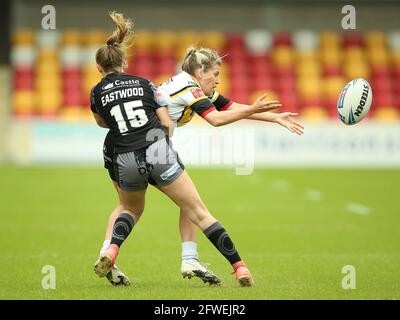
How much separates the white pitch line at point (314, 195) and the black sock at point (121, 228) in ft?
30.5

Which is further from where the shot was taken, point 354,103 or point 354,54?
point 354,54

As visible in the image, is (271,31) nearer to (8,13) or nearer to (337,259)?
(8,13)

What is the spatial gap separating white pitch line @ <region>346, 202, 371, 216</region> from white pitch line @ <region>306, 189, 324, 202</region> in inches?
37.8

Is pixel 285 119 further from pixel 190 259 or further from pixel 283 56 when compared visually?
pixel 283 56

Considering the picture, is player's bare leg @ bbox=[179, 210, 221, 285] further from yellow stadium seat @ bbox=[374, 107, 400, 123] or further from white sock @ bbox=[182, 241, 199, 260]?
yellow stadium seat @ bbox=[374, 107, 400, 123]

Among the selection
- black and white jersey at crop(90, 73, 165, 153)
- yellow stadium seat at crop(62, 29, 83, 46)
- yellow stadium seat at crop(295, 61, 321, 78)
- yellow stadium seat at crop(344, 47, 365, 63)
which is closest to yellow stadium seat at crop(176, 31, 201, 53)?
yellow stadium seat at crop(62, 29, 83, 46)

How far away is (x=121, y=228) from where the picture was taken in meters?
8.45

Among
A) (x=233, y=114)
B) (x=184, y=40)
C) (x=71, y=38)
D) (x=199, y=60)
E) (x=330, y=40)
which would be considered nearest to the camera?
(x=233, y=114)

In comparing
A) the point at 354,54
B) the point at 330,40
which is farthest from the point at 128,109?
the point at 330,40

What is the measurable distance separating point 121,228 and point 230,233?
4.77 meters

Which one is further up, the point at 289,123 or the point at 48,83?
the point at 48,83

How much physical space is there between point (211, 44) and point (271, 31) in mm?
1994

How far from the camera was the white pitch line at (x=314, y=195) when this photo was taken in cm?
1758
